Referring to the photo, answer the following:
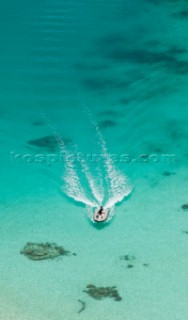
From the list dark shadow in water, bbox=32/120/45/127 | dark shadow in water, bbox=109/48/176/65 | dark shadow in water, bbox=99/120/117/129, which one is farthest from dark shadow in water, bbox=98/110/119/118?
dark shadow in water, bbox=109/48/176/65

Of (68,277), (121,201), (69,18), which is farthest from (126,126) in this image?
(69,18)

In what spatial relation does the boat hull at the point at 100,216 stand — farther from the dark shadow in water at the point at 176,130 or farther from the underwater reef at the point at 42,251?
the dark shadow in water at the point at 176,130

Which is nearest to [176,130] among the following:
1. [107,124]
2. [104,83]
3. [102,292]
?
[107,124]

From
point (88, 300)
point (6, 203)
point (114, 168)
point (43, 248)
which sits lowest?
point (88, 300)

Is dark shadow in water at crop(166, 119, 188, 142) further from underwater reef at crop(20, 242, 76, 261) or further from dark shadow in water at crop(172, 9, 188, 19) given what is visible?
dark shadow in water at crop(172, 9, 188, 19)

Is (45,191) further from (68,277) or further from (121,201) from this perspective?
(68,277)

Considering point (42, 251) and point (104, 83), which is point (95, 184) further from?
point (104, 83)
